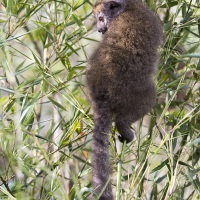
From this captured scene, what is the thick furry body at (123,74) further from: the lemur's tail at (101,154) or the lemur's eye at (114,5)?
the lemur's eye at (114,5)

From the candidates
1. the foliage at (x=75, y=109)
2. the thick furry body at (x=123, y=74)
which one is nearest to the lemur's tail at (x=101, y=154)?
the thick furry body at (x=123, y=74)

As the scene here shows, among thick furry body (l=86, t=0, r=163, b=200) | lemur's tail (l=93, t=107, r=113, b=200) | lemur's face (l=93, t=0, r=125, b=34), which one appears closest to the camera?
lemur's tail (l=93, t=107, r=113, b=200)

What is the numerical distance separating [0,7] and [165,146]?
1.57m

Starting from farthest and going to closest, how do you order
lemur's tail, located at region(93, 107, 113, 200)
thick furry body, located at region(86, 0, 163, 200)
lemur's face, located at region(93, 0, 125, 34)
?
lemur's face, located at region(93, 0, 125, 34)
thick furry body, located at region(86, 0, 163, 200)
lemur's tail, located at region(93, 107, 113, 200)

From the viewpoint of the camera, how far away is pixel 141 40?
10.7 ft

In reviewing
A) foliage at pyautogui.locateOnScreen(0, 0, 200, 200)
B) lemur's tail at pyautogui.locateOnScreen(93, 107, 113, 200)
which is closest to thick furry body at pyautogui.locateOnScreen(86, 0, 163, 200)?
lemur's tail at pyautogui.locateOnScreen(93, 107, 113, 200)

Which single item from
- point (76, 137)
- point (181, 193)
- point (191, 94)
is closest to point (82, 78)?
point (76, 137)

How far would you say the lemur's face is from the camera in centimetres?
348

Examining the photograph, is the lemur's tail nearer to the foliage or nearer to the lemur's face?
the foliage

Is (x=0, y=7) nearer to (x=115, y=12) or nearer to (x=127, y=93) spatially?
(x=115, y=12)

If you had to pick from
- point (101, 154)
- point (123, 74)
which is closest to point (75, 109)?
point (123, 74)

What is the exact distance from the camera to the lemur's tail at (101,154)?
2893 millimetres

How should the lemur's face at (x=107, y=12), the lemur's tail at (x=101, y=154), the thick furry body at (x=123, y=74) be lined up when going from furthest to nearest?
the lemur's face at (x=107, y=12) → the thick furry body at (x=123, y=74) → the lemur's tail at (x=101, y=154)

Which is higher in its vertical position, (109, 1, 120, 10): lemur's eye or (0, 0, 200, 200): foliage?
(109, 1, 120, 10): lemur's eye
